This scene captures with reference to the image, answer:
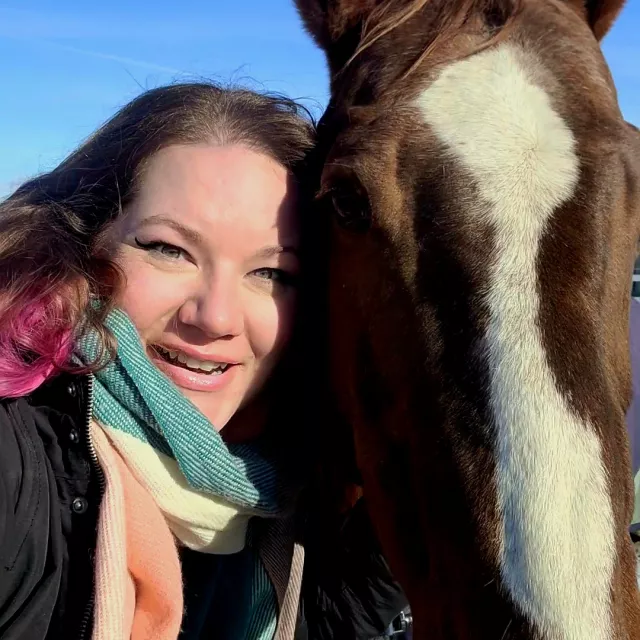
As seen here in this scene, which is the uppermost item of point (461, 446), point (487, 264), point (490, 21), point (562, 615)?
point (490, 21)

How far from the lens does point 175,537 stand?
72.8 inches

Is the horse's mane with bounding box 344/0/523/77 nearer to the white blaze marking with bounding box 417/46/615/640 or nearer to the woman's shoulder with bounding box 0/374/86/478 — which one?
the white blaze marking with bounding box 417/46/615/640

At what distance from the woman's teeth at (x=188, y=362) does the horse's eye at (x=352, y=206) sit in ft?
1.50

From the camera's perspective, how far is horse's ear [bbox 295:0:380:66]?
2.06 meters

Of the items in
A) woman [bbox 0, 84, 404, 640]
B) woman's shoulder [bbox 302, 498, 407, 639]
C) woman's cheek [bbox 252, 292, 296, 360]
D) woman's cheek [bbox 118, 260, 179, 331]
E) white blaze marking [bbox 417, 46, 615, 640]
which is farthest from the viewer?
woman's shoulder [bbox 302, 498, 407, 639]

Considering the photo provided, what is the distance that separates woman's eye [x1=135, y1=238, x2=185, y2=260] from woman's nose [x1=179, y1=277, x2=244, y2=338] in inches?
3.9

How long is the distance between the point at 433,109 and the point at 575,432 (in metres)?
0.74

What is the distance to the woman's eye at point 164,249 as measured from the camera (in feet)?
5.76

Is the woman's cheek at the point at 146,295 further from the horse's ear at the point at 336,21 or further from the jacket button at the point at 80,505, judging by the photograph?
the horse's ear at the point at 336,21

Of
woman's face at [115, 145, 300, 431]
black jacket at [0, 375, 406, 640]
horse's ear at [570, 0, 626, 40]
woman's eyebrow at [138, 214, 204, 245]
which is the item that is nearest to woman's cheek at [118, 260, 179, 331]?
woman's face at [115, 145, 300, 431]

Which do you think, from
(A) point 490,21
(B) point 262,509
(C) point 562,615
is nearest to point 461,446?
(C) point 562,615

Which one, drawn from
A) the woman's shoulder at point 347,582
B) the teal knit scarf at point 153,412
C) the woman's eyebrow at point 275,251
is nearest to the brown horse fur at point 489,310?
the woman's eyebrow at point 275,251

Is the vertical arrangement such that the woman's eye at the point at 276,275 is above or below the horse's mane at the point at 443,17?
below

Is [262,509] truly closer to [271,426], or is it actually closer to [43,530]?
[271,426]
